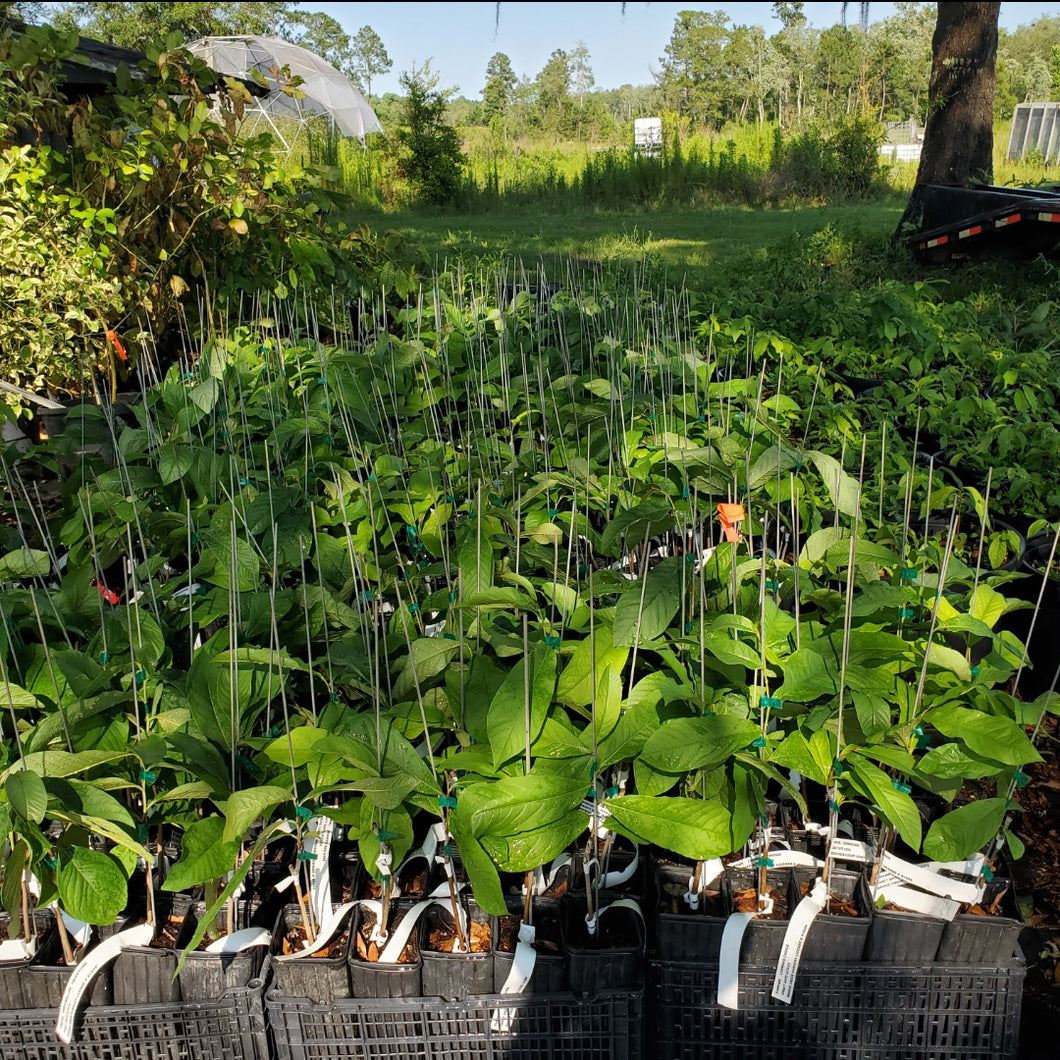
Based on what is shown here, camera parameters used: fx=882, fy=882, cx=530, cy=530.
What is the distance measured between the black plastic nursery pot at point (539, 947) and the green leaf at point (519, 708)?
0.30 meters

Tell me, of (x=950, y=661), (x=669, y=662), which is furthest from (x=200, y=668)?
(x=950, y=661)

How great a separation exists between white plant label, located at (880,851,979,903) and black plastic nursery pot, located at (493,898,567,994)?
54cm

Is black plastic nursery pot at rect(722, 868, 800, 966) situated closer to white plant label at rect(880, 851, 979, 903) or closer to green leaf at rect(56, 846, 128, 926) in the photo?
white plant label at rect(880, 851, 979, 903)

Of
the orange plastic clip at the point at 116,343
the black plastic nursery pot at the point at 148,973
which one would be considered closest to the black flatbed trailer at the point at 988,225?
the orange plastic clip at the point at 116,343

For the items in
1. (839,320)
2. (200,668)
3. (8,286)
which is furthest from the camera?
(839,320)

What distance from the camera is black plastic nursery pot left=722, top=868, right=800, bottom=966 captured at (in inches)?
54.0

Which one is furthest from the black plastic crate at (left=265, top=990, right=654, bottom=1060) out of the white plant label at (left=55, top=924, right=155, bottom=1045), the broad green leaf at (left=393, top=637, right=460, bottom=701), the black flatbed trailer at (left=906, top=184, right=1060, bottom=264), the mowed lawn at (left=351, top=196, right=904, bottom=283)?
the black flatbed trailer at (left=906, top=184, right=1060, bottom=264)

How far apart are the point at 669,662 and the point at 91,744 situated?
0.95 meters

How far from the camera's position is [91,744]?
1395 millimetres

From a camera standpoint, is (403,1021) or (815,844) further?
(815,844)

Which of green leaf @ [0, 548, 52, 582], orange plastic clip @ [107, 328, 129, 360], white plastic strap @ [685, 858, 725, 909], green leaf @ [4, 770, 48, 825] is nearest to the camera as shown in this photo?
green leaf @ [4, 770, 48, 825]

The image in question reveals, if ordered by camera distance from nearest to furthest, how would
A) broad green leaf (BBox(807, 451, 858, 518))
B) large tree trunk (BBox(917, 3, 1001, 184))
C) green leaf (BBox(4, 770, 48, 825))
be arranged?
green leaf (BBox(4, 770, 48, 825)) < broad green leaf (BBox(807, 451, 858, 518)) < large tree trunk (BBox(917, 3, 1001, 184))

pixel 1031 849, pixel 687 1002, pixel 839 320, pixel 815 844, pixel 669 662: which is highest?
pixel 839 320

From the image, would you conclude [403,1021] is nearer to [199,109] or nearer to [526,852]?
[526,852]
